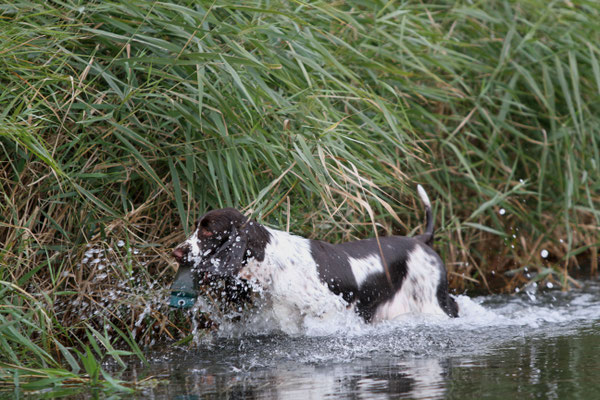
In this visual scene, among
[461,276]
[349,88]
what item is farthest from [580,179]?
[349,88]

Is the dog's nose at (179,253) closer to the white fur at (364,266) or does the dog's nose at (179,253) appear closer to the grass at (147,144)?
the grass at (147,144)

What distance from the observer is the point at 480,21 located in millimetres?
6668

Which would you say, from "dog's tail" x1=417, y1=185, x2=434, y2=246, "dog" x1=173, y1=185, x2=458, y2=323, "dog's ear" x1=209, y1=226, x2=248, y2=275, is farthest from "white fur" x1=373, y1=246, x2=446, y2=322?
"dog's ear" x1=209, y1=226, x2=248, y2=275

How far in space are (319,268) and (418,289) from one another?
31.1 inches

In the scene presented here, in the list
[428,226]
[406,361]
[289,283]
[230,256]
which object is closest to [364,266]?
[289,283]

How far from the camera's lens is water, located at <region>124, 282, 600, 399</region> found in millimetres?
3136

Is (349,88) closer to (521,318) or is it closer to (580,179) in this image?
(521,318)

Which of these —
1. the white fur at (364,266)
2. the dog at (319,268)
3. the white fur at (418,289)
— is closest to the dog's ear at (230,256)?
the dog at (319,268)

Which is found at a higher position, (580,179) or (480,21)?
(480,21)

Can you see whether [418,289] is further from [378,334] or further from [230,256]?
[230,256]

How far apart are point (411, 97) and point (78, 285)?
284 centimetres

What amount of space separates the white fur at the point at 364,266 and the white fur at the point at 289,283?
0.81ft

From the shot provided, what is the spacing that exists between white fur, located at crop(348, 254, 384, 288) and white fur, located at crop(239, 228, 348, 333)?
247mm

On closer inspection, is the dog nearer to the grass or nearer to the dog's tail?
the dog's tail
